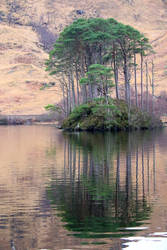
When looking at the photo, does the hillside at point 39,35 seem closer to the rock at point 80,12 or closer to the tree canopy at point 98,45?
the rock at point 80,12

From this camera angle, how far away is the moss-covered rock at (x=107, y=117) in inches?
1587

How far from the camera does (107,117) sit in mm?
40312

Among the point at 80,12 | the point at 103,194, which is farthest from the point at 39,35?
the point at 103,194

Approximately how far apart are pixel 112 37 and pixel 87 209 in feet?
108

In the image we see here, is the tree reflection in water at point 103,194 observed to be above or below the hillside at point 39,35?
below

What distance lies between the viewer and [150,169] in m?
14.8

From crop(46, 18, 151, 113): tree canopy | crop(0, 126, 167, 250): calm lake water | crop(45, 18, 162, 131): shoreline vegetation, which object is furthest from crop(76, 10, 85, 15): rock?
crop(0, 126, 167, 250): calm lake water

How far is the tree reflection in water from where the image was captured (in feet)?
26.7

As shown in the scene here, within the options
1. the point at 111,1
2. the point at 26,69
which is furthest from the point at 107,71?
the point at 111,1

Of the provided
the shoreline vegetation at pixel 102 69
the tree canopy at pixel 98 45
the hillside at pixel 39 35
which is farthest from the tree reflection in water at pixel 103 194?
the hillside at pixel 39 35

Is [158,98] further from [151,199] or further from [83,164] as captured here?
[151,199]

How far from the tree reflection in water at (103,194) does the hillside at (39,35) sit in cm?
6024

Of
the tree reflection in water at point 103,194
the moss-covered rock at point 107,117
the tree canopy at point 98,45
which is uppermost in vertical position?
the tree canopy at point 98,45

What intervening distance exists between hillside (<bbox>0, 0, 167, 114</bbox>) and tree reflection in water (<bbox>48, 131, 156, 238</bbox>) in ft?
198
